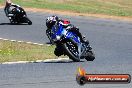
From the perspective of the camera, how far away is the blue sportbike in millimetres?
14922

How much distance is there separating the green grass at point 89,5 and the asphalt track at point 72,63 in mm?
3179

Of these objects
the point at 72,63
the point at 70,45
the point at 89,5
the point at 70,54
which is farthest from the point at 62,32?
the point at 89,5

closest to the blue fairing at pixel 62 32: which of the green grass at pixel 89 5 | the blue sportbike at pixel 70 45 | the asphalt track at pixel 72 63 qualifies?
the blue sportbike at pixel 70 45

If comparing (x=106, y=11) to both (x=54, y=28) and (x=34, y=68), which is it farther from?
(x=34, y=68)

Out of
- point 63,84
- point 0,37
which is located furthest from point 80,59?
point 0,37

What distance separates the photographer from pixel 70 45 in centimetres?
1505

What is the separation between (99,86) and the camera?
402 inches

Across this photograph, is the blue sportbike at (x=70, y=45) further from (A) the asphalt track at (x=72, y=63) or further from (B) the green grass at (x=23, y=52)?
(B) the green grass at (x=23, y=52)

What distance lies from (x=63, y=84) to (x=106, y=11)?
23427 millimetres

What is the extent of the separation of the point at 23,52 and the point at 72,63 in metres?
2.76

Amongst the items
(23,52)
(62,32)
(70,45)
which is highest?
(62,32)

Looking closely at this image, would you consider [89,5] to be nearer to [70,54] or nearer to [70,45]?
[70,45]

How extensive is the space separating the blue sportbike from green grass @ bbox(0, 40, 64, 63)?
75 cm

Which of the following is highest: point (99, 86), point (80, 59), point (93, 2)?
point (99, 86)
